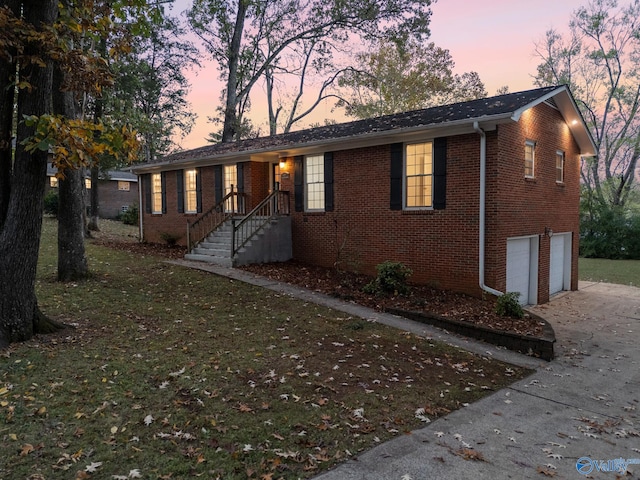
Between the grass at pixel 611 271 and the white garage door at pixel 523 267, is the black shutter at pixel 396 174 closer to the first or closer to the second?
the white garage door at pixel 523 267

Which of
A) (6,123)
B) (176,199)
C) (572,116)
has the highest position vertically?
(572,116)

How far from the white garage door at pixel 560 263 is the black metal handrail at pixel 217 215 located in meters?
10.2

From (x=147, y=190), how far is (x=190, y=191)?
3083 millimetres

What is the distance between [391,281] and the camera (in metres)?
9.79

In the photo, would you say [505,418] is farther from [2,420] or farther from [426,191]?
[426,191]

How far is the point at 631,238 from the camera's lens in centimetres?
2523

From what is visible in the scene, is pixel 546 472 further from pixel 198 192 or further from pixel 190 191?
pixel 190 191

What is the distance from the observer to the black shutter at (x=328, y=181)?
40.8ft

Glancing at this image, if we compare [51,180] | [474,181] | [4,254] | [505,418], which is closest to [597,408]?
[505,418]

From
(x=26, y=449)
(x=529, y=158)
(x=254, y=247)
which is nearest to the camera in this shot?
(x=26, y=449)

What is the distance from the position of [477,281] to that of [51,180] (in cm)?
3430

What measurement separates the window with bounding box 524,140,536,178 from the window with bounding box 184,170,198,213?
1165cm

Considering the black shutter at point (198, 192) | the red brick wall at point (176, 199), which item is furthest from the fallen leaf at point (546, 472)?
the black shutter at point (198, 192)

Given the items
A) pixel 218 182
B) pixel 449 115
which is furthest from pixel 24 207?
pixel 218 182
